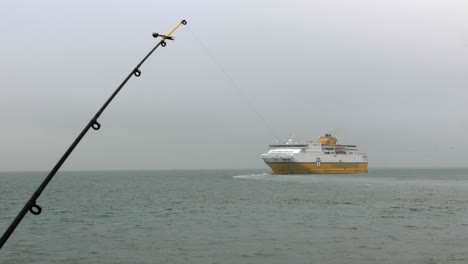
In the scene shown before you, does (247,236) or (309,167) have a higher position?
(309,167)

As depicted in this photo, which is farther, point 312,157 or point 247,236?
point 312,157

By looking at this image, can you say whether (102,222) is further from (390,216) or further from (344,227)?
(390,216)

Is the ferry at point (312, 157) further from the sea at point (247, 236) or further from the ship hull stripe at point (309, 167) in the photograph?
the sea at point (247, 236)

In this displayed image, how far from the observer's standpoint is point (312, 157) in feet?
366

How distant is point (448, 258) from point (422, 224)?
456 inches

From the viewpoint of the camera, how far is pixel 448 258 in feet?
56.3

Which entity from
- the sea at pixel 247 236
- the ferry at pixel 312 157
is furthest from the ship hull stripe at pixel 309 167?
the sea at pixel 247 236

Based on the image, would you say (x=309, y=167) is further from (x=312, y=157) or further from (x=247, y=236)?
(x=247, y=236)

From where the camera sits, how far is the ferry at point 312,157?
354 ft

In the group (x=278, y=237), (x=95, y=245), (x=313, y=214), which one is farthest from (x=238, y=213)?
(x=95, y=245)

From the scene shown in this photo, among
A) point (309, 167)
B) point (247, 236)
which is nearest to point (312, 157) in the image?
point (309, 167)

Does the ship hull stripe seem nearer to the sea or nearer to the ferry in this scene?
the ferry

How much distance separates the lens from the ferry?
108 m

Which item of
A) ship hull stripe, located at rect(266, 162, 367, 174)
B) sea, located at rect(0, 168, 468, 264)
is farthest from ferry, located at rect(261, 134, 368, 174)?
sea, located at rect(0, 168, 468, 264)
